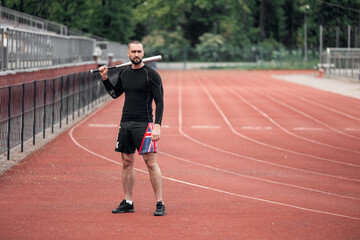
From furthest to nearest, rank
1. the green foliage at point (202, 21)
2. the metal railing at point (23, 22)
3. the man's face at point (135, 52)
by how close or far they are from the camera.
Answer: the green foliage at point (202, 21)
the metal railing at point (23, 22)
the man's face at point (135, 52)

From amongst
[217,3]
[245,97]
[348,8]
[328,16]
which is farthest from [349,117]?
[217,3]

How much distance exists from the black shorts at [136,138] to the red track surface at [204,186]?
0.80 m

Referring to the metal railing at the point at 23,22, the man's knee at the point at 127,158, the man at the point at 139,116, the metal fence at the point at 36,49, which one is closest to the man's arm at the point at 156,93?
the man at the point at 139,116

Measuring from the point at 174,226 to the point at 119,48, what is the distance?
5309 cm

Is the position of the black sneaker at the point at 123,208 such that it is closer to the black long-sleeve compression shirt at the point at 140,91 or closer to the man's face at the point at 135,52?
the black long-sleeve compression shirt at the point at 140,91

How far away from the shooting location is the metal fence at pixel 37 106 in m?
13.3

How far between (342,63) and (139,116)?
48.9m

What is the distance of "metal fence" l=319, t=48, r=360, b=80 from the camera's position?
164 ft

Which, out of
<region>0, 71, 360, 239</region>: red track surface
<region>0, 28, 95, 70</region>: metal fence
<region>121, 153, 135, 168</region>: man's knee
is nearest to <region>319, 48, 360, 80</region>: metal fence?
<region>0, 28, 95, 70</region>: metal fence

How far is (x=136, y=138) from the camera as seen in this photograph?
8609mm

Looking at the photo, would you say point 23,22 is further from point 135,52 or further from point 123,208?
point 135,52

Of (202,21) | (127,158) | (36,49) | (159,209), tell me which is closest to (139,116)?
(127,158)

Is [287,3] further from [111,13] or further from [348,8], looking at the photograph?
[348,8]

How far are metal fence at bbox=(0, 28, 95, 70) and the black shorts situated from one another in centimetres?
1195
